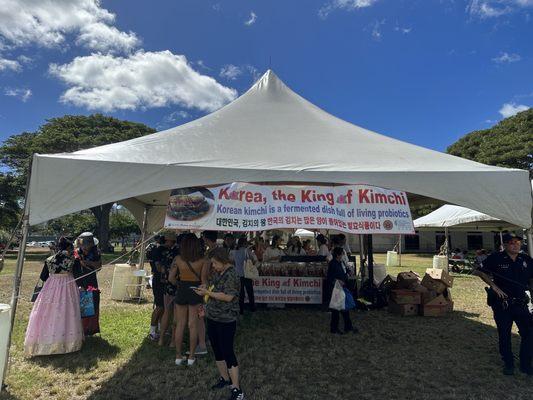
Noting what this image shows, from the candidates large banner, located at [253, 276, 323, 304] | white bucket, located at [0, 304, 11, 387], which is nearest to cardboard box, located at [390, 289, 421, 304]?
large banner, located at [253, 276, 323, 304]

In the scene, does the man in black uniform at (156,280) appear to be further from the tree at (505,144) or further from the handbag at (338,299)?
the tree at (505,144)

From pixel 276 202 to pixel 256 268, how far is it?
3.73m

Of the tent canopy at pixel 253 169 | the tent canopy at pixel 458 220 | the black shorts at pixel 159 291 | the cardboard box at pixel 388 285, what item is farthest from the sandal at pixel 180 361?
the tent canopy at pixel 458 220

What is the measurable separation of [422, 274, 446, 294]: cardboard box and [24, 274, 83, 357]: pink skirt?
7022mm

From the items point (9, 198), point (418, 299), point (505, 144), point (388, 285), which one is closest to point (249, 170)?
point (418, 299)

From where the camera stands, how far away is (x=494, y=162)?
25062 mm

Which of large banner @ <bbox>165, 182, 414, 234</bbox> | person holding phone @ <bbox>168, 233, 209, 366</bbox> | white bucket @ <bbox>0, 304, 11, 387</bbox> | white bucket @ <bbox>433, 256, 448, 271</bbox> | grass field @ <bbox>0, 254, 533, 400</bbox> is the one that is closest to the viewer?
white bucket @ <bbox>0, 304, 11, 387</bbox>

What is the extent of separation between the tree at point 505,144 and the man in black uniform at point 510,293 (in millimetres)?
22863

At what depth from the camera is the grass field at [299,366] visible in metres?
3.92

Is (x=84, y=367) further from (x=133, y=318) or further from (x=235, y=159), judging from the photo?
(x=235, y=159)

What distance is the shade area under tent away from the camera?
3955 mm

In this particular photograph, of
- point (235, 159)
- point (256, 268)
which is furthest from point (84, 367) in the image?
point (256, 268)

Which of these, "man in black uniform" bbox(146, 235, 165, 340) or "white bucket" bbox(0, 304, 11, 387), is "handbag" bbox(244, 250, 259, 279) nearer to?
"man in black uniform" bbox(146, 235, 165, 340)

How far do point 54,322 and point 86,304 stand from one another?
0.68 metres
